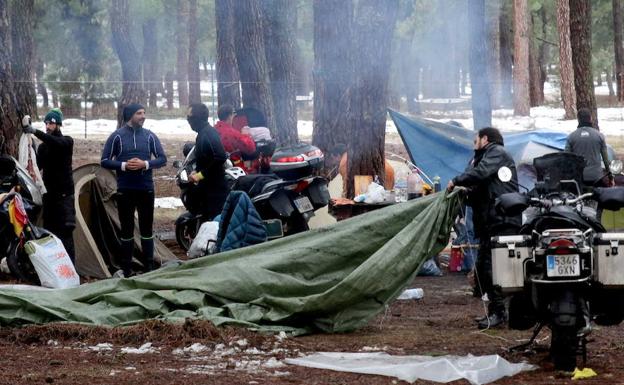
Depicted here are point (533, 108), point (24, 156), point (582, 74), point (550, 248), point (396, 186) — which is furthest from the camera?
point (533, 108)

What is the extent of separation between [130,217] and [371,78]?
412cm

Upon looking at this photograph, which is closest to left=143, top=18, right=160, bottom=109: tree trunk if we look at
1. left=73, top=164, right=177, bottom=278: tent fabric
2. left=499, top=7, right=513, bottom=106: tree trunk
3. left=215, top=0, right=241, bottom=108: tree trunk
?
left=499, top=7, right=513, bottom=106: tree trunk

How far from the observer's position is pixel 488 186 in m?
9.30

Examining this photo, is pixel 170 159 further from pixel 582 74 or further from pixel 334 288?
pixel 334 288

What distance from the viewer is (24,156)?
40.6 feet

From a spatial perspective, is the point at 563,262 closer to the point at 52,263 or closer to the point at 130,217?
the point at 52,263

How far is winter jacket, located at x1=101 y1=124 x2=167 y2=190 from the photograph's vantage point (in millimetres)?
12141

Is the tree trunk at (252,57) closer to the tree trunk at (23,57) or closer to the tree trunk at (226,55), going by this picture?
Result: the tree trunk at (226,55)

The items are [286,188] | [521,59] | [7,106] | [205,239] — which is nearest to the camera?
[205,239]

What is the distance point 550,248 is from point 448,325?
94.2 inches

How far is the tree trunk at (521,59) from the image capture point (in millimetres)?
45438

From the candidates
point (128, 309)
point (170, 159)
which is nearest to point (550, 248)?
point (128, 309)

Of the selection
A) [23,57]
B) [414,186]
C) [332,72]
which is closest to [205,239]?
[414,186]

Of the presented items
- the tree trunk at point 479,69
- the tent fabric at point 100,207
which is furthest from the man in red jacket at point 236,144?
the tree trunk at point 479,69
